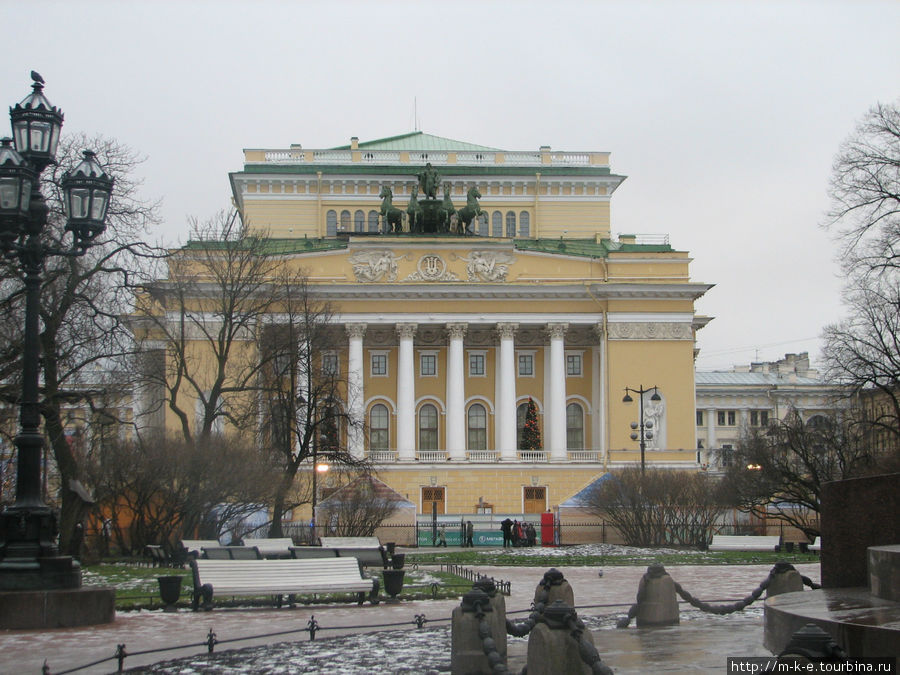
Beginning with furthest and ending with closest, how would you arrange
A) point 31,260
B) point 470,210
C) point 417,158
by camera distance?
point 417,158, point 470,210, point 31,260

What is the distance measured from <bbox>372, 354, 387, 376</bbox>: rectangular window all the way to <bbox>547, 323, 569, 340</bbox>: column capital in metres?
9.43

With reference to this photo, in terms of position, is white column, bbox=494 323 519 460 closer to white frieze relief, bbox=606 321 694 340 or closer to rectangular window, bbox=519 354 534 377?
rectangular window, bbox=519 354 534 377

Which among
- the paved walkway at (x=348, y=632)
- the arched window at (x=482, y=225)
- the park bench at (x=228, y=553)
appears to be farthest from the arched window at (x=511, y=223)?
the park bench at (x=228, y=553)

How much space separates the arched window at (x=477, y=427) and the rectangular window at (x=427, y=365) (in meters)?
2.91

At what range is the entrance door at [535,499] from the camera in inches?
2319

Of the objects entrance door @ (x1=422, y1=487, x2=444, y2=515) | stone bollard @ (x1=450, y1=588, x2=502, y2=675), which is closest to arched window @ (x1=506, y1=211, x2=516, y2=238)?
entrance door @ (x1=422, y1=487, x2=444, y2=515)

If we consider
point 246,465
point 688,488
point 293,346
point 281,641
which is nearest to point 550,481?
point 688,488

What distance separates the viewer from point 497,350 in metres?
64.9

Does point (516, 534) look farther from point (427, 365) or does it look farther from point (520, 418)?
point (427, 365)

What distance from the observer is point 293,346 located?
1485 inches

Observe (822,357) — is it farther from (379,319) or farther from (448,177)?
(448,177)

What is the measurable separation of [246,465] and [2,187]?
1837 centimetres

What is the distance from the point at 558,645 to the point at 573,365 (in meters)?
56.8

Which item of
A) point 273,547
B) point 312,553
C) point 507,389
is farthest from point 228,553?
point 507,389
